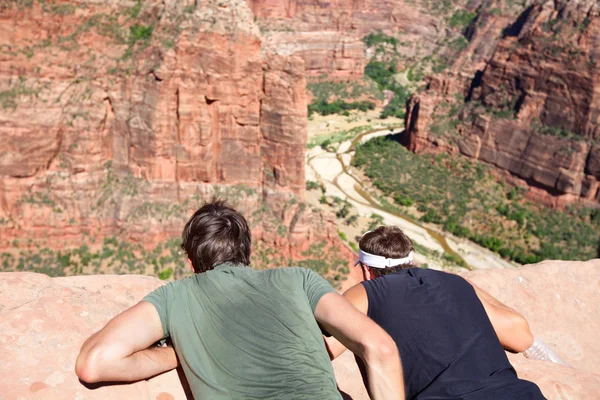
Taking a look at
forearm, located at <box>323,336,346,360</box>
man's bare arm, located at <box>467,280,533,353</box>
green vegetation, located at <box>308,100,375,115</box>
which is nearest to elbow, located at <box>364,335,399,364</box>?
forearm, located at <box>323,336,346,360</box>

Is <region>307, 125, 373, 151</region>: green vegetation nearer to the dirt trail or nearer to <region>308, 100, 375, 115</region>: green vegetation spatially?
the dirt trail

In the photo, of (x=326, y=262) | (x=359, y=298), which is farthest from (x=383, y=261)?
(x=326, y=262)

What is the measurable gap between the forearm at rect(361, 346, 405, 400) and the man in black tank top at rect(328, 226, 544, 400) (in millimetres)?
415

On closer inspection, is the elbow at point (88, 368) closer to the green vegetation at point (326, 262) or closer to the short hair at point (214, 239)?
the short hair at point (214, 239)

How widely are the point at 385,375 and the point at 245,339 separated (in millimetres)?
1122

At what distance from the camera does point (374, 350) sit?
3.86 meters

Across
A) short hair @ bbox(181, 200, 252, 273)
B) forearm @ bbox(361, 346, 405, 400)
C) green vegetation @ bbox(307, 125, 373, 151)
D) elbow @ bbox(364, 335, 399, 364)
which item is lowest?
green vegetation @ bbox(307, 125, 373, 151)

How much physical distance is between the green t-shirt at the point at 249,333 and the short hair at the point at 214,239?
189mm

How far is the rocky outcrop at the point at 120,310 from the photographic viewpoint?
14.2 ft

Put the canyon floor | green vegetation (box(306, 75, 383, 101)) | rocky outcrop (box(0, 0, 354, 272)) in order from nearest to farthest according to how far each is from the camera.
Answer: rocky outcrop (box(0, 0, 354, 272)) → the canyon floor → green vegetation (box(306, 75, 383, 101))

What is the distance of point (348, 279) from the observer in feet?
81.2

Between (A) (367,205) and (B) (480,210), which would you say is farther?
(A) (367,205)

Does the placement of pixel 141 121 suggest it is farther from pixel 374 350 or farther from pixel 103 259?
pixel 374 350

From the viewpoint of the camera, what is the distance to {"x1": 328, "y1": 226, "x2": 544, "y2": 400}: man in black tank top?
412 cm
